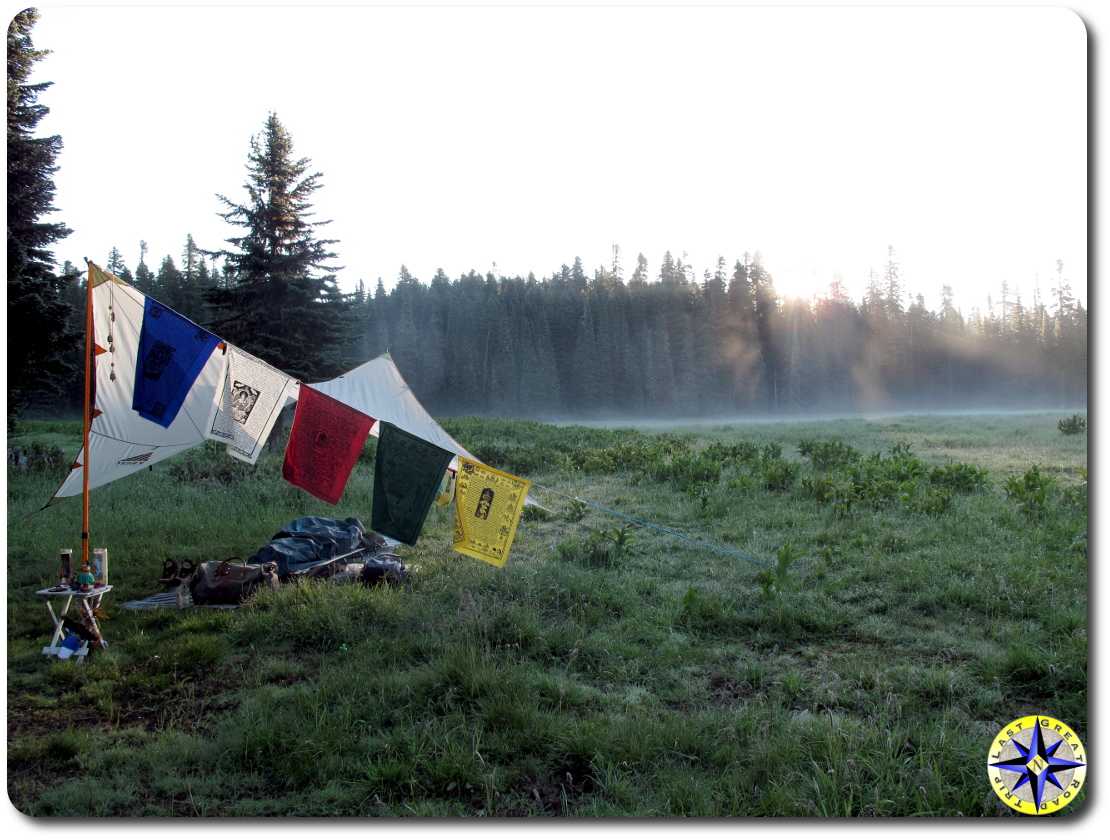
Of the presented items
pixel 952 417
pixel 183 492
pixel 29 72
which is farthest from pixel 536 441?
pixel 952 417

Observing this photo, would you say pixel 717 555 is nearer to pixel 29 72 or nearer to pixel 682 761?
pixel 682 761

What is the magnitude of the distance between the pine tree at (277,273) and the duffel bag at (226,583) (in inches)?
466

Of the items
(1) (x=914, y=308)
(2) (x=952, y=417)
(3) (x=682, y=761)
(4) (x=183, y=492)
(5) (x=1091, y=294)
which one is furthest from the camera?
(1) (x=914, y=308)

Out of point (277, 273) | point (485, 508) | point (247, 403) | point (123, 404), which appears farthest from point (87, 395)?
point (277, 273)

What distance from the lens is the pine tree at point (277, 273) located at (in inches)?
659

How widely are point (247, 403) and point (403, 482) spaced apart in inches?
61.4

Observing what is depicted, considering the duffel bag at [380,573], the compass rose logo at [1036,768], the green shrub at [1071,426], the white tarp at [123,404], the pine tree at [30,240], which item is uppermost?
the pine tree at [30,240]

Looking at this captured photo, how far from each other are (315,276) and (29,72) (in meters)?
13.5

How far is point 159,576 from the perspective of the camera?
21.8ft

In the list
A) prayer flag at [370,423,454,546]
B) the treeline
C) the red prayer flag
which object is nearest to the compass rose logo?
prayer flag at [370,423,454,546]

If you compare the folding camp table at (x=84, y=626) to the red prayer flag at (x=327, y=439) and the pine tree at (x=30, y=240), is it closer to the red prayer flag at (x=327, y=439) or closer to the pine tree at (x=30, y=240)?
the red prayer flag at (x=327, y=439)

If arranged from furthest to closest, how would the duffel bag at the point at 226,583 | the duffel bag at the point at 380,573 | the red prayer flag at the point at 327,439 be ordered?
the duffel bag at the point at 380,573 < the duffel bag at the point at 226,583 < the red prayer flag at the point at 327,439

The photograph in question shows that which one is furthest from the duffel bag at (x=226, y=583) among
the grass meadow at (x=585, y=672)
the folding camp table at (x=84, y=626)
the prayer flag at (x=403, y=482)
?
the prayer flag at (x=403, y=482)

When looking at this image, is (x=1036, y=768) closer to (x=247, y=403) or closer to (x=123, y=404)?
(x=247, y=403)
